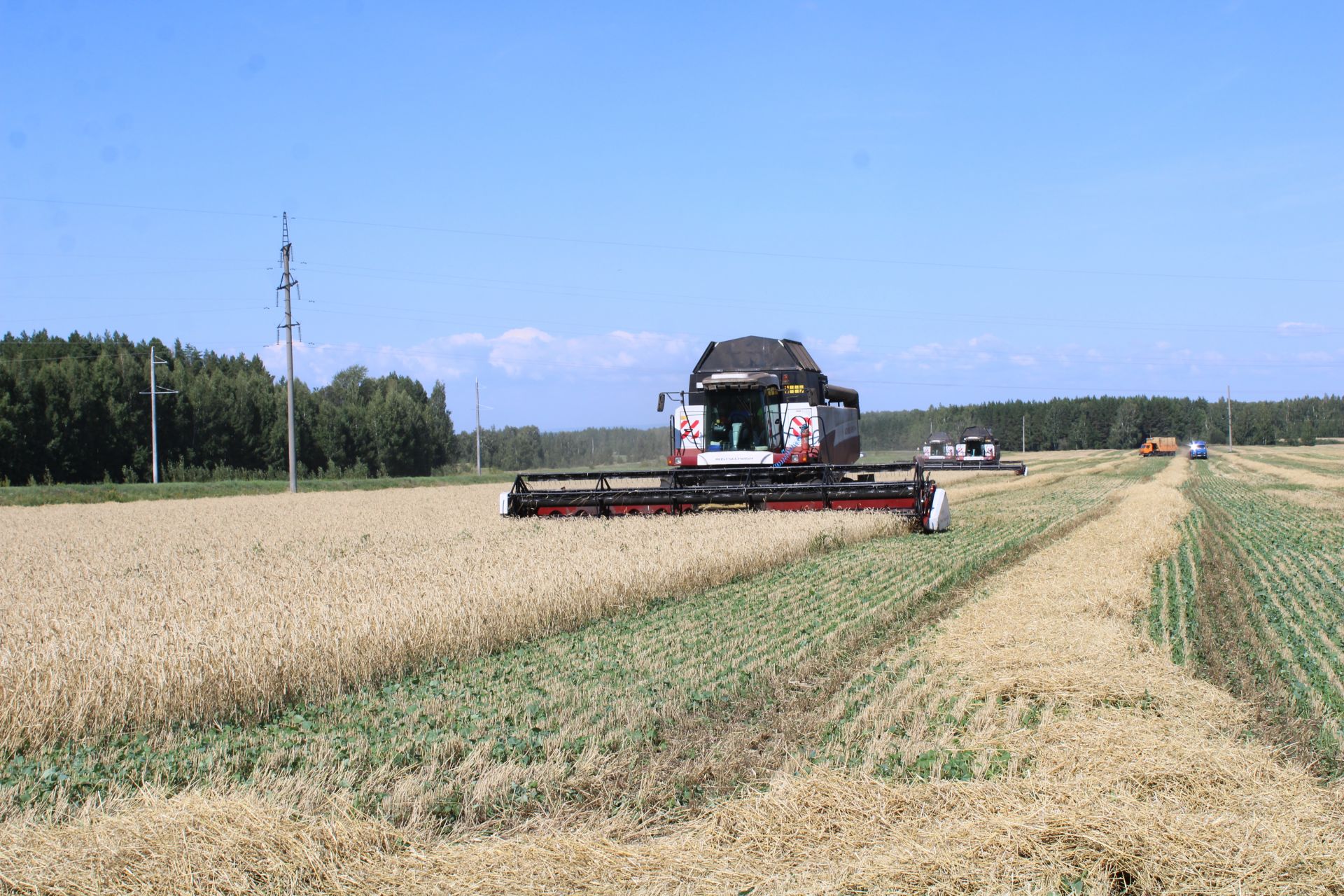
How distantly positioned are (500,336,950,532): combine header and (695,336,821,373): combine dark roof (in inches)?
0.8

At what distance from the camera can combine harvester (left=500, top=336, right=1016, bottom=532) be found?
1622 centimetres

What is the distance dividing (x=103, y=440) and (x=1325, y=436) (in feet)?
449

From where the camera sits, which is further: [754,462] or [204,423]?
[204,423]

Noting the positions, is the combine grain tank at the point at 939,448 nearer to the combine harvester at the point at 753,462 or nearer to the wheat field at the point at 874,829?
the combine harvester at the point at 753,462

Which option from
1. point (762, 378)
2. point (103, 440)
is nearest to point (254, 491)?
point (103, 440)

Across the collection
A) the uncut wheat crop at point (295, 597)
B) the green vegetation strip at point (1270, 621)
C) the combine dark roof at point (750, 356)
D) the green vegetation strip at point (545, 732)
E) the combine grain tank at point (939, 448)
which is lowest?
the green vegetation strip at point (1270, 621)

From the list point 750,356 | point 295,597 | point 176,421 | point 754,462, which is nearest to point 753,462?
point 754,462

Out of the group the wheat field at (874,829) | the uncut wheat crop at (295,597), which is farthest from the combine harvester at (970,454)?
the wheat field at (874,829)

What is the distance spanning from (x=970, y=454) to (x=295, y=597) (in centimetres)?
4684

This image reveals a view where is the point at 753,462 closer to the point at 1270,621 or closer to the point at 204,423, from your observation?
the point at 1270,621

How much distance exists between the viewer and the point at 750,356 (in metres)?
19.6

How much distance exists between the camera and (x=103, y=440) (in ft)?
171

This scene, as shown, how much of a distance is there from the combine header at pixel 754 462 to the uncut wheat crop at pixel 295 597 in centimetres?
65

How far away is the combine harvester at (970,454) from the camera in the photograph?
48625mm
